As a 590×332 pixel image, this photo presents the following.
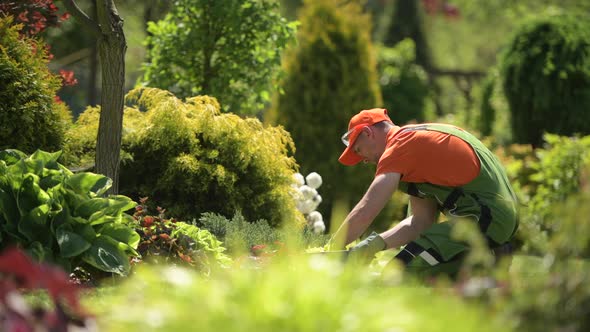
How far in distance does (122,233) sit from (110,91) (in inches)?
47.1

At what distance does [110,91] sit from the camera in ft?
17.4

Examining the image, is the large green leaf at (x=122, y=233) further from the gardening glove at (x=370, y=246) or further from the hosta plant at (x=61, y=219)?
the gardening glove at (x=370, y=246)

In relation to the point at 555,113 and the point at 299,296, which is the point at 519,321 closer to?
the point at 299,296

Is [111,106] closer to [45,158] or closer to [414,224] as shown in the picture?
[45,158]

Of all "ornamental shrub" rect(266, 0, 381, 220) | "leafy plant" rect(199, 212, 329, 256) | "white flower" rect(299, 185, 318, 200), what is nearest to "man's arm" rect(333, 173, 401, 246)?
"leafy plant" rect(199, 212, 329, 256)

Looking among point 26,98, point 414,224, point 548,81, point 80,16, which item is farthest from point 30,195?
point 548,81

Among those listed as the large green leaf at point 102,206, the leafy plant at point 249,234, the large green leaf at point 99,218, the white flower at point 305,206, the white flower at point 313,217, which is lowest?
the white flower at point 313,217

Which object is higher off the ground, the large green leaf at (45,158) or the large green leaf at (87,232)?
the large green leaf at (45,158)

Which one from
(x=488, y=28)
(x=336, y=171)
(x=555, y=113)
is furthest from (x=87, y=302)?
(x=488, y=28)

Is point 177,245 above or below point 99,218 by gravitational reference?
below

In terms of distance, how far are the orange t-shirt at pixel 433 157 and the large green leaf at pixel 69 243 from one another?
1.67 meters

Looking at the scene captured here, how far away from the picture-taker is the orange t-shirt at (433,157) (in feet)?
15.2

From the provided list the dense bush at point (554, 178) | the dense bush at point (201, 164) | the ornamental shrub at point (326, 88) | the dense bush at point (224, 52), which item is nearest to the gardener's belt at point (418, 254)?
the dense bush at point (201, 164)

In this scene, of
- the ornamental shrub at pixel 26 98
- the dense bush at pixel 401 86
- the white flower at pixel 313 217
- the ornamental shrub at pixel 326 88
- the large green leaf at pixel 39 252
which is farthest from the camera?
the dense bush at pixel 401 86
